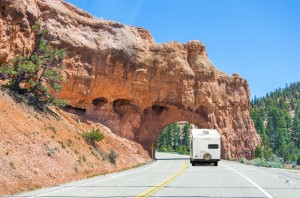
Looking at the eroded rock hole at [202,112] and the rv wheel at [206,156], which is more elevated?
the eroded rock hole at [202,112]

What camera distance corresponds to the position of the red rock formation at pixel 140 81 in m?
44.8

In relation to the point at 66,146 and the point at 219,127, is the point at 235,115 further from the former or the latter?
the point at 66,146

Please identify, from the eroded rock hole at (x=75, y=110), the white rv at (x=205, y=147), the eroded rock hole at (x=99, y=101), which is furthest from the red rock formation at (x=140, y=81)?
the white rv at (x=205, y=147)

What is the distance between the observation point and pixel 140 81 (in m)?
49.3

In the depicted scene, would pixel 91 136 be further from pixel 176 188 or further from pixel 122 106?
pixel 122 106

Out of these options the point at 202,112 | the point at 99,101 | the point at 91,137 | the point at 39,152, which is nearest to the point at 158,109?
the point at 202,112

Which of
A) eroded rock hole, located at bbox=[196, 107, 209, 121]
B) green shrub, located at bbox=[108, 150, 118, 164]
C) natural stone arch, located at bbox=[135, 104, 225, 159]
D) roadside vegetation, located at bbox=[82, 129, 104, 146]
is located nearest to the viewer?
roadside vegetation, located at bbox=[82, 129, 104, 146]

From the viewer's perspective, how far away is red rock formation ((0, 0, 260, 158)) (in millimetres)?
44750

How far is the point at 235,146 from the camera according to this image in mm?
59312

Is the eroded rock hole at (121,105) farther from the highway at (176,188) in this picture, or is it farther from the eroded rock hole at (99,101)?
the highway at (176,188)

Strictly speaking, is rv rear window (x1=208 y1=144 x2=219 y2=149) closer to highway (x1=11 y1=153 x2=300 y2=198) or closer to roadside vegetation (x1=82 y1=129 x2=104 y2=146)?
roadside vegetation (x1=82 y1=129 x2=104 y2=146)

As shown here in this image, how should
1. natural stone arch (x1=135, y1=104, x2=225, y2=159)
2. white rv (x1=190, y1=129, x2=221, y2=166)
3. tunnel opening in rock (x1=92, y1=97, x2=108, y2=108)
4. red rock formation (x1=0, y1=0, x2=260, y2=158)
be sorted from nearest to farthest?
white rv (x1=190, y1=129, x2=221, y2=166) < red rock formation (x1=0, y1=0, x2=260, y2=158) < tunnel opening in rock (x1=92, y1=97, x2=108, y2=108) < natural stone arch (x1=135, y1=104, x2=225, y2=159)

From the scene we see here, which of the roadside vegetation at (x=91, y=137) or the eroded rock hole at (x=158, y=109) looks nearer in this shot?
the roadside vegetation at (x=91, y=137)

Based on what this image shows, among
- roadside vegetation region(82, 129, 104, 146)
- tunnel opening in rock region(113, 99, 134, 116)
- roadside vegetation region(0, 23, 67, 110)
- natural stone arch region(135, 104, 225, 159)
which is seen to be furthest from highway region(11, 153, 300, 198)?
natural stone arch region(135, 104, 225, 159)
